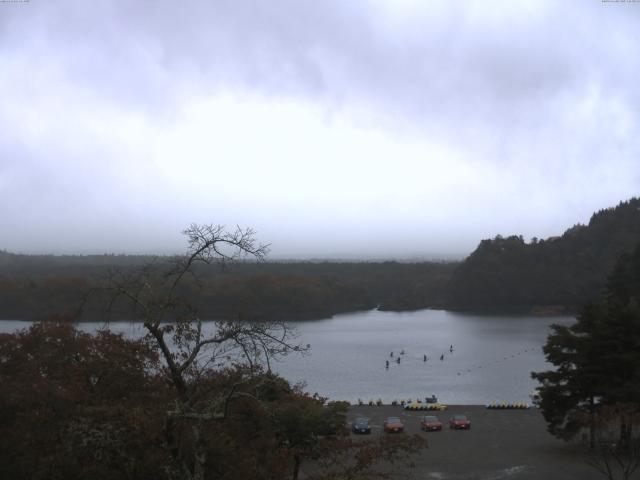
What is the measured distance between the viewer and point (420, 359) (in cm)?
3484

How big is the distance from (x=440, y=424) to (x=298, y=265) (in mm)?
81257

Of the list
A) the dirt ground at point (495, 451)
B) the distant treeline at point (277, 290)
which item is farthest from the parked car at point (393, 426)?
the distant treeline at point (277, 290)

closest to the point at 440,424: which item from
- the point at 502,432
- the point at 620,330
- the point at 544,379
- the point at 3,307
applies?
A: the point at 502,432

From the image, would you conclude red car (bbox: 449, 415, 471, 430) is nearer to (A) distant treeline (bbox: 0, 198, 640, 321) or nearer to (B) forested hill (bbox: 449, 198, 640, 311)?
(A) distant treeline (bbox: 0, 198, 640, 321)

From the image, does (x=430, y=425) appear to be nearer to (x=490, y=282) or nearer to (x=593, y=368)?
(x=593, y=368)

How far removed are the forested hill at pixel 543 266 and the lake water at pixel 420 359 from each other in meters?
9.02

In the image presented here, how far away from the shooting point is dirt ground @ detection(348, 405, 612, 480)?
11.4 metres

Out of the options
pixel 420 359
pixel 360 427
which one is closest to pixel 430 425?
A: pixel 360 427

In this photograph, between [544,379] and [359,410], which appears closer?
[544,379]

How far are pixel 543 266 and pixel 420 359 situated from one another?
3727cm

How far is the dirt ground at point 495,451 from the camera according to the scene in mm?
11383

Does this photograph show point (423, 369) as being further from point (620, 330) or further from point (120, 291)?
point (120, 291)

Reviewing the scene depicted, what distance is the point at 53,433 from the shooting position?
629cm

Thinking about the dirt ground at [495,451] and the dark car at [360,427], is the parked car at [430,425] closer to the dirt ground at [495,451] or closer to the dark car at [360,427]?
the dirt ground at [495,451]
